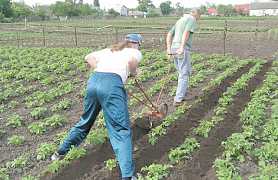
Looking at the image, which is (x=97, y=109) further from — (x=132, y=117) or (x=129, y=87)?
(x=129, y=87)

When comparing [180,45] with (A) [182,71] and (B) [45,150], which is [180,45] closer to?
(A) [182,71]

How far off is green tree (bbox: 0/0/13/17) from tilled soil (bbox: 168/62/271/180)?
51.9 meters

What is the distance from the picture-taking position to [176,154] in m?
5.88

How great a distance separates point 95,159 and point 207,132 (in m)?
1.85

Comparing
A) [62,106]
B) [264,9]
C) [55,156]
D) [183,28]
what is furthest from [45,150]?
[264,9]

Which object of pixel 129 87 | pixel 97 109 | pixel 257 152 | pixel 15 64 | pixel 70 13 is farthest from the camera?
pixel 70 13

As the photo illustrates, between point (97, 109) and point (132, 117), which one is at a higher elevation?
point (97, 109)

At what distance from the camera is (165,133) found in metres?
6.82

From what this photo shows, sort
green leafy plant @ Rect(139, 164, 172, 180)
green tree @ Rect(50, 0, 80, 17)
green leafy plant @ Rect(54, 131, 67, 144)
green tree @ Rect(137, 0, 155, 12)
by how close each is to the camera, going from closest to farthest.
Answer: green leafy plant @ Rect(139, 164, 172, 180) → green leafy plant @ Rect(54, 131, 67, 144) → green tree @ Rect(50, 0, 80, 17) → green tree @ Rect(137, 0, 155, 12)

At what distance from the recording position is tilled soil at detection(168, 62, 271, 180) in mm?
5409

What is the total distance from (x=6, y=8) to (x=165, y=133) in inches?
2167

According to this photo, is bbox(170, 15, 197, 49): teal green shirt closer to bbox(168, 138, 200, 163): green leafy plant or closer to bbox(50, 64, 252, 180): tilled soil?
bbox(50, 64, 252, 180): tilled soil

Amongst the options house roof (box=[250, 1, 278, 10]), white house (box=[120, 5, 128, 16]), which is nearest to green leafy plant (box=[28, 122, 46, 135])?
white house (box=[120, 5, 128, 16])

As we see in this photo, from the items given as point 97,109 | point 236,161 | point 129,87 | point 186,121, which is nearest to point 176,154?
point 236,161
